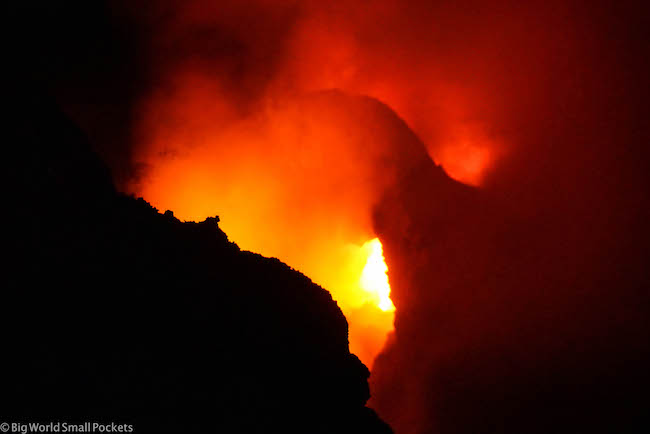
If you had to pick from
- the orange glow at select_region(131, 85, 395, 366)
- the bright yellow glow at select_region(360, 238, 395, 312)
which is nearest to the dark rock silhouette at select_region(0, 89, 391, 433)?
the orange glow at select_region(131, 85, 395, 366)

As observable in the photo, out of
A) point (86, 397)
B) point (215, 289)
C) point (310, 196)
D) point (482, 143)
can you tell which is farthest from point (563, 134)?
point (86, 397)

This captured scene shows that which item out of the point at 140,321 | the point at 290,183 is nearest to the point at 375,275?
the point at 290,183

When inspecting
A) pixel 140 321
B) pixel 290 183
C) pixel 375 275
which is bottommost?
pixel 140 321

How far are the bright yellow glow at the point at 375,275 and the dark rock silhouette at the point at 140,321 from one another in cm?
1334

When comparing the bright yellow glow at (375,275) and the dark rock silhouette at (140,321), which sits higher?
the bright yellow glow at (375,275)

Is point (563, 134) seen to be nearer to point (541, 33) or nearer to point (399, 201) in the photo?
point (541, 33)

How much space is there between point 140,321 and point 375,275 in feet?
55.3

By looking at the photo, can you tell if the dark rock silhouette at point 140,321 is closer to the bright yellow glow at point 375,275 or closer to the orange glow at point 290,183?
the orange glow at point 290,183

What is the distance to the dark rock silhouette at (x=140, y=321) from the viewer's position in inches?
180

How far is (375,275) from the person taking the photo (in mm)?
21672

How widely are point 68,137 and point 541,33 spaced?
14019 mm

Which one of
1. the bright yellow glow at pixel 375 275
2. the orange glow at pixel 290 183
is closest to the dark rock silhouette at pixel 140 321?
the orange glow at pixel 290 183

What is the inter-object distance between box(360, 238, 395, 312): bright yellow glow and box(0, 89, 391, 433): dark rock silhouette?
1334 cm

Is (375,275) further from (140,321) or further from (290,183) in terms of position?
(140,321)
